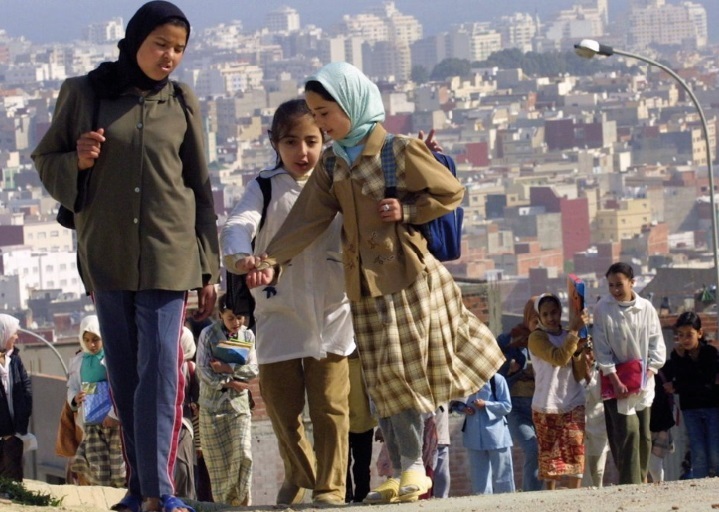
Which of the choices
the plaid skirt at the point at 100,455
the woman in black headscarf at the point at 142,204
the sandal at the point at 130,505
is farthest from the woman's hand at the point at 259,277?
the plaid skirt at the point at 100,455

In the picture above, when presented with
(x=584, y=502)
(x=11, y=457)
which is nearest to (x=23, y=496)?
(x=584, y=502)

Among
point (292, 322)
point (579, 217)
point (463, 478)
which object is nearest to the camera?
point (292, 322)

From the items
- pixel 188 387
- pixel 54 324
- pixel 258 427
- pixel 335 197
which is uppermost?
pixel 335 197

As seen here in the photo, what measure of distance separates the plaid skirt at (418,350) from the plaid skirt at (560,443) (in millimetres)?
1947

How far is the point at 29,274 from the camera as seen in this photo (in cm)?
11650

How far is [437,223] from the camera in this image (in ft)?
15.1

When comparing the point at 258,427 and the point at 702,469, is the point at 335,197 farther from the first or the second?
the point at 258,427

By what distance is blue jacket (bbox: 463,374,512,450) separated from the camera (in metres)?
6.86

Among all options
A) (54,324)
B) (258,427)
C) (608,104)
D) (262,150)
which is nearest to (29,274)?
(54,324)

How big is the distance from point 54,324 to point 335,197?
91542 mm

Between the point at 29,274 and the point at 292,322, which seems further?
the point at 29,274

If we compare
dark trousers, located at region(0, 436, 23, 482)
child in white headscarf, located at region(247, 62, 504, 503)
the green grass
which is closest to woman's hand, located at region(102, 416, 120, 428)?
dark trousers, located at region(0, 436, 23, 482)

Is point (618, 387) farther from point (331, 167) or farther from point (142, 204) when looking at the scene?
point (142, 204)

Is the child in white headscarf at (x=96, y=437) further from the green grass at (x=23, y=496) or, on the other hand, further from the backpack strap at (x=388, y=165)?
the backpack strap at (x=388, y=165)
